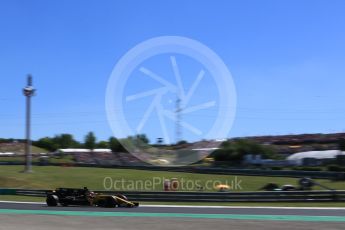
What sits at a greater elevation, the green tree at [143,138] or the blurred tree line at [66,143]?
the blurred tree line at [66,143]

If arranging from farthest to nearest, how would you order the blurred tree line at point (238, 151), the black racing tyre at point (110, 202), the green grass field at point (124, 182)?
the blurred tree line at point (238, 151) < the green grass field at point (124, 182) < the black racing tyre at point (110, 202)

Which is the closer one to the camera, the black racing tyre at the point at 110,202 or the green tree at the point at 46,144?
the black racing tyre at the point at 110,202

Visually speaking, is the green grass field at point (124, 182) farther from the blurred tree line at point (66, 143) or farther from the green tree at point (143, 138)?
the blurred tree line at point (66, 143)

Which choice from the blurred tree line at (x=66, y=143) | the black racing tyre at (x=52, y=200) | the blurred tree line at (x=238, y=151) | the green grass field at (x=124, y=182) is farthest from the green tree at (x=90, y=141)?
the black racing tyre at (x=52, y=200)

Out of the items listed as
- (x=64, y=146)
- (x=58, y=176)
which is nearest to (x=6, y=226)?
(x=58, y=176)

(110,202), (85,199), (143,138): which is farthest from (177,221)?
(143,138)

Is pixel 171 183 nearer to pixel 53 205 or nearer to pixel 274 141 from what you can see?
pixel 53 205

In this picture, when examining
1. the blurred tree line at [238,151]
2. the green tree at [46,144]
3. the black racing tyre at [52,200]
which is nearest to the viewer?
the black racing tyre at [52,200]

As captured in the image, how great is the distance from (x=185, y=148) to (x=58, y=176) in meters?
12.4

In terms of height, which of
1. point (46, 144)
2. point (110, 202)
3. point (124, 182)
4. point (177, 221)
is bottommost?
point (177, 221)

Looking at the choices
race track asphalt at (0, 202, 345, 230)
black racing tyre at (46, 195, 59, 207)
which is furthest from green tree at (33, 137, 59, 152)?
race track asphalt at (0, 202, 345, 230)

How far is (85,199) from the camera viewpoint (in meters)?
20.9

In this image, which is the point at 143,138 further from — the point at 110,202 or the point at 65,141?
the point at 65,141

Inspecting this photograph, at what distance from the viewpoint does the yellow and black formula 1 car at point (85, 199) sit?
2014 centimetres
